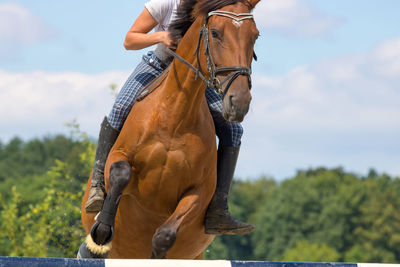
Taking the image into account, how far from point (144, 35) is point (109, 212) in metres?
1.63

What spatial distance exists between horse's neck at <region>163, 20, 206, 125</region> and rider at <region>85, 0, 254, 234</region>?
25 centimetres

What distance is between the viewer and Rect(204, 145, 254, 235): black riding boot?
709cm

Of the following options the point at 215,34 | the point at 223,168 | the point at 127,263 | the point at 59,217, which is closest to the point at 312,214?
the point at 59,217

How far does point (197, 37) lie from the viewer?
246 inches

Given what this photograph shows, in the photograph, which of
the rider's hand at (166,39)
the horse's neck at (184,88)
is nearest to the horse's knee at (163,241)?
the horse's neck at (184,88)

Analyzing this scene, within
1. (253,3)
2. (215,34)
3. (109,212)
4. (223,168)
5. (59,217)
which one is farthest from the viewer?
(59,217)

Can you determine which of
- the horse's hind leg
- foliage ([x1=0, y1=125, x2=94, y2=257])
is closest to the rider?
the horse's hind leg

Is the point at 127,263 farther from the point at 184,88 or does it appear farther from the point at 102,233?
the point at 184,88

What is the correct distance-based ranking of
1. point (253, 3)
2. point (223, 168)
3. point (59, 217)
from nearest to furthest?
point (253, 3) < point (223, 168) < point (59, 217)

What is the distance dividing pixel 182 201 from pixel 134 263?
232 centimetres

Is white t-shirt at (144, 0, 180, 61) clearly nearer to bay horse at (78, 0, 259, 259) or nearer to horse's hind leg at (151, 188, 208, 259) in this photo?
bay horse at (78, 0, 259, 259)

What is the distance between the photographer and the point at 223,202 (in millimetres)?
7137

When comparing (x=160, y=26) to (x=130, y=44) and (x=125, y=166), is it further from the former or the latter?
(x=125, y=166)

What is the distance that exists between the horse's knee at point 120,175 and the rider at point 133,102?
511mm
